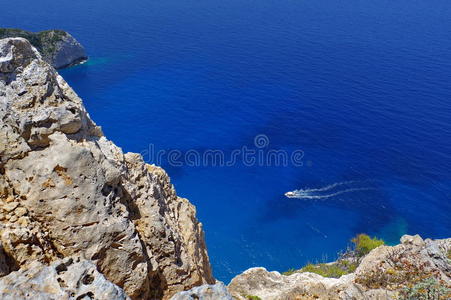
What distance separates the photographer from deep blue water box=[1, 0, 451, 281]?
50.1 m

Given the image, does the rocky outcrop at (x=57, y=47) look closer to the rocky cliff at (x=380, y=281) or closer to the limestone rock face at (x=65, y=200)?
the rocky cliff at (x=380, y=281)

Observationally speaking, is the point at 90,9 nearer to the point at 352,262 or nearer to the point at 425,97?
the point at 425,97

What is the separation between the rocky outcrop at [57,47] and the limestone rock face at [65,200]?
3462 inches

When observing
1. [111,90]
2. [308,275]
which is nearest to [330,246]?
[308,275]

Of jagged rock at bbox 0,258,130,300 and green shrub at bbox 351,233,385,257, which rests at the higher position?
jagged rock at bbox 0,258,130,300

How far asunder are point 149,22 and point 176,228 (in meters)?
121

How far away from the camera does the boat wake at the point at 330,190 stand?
5416 centimetres

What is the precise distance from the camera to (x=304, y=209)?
5178 cm

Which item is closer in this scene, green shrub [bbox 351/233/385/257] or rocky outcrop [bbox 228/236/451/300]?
rocky outcrop [bbox 228/236/451/300]

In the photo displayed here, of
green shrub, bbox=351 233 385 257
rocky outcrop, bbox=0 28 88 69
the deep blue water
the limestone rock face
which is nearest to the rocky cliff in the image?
the limestone rock face

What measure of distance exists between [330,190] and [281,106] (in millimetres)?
27080

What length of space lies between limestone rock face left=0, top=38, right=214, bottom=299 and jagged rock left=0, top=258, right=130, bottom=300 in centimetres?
105

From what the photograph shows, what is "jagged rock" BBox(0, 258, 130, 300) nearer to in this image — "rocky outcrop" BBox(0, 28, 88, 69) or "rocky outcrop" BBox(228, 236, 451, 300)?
"rocky outcrop" BBox(228, 236, 451, 300)

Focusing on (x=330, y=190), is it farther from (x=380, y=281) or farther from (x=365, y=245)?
(x=380, y=281)
